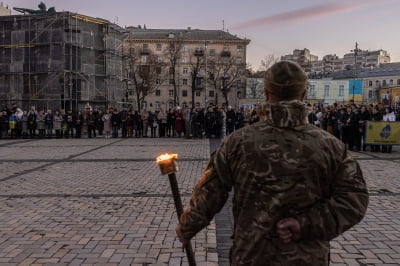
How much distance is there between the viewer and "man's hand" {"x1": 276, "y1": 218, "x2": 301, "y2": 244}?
2043 millimetres

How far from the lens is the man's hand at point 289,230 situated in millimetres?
2043

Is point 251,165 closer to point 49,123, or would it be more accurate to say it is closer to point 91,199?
point 91,199

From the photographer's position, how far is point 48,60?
98.5ft

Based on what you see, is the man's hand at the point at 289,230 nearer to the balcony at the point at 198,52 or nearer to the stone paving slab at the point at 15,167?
the stone paving slab at the point at 15,167

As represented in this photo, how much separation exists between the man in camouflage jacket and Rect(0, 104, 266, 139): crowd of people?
65.9 ft

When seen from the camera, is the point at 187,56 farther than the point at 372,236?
Yes

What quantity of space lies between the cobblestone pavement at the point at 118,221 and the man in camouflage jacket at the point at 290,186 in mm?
2684

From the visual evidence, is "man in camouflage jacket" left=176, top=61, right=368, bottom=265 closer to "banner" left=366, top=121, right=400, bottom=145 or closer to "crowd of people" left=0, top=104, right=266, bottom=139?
"banner" left=366, top=121, right=400, bottom=145

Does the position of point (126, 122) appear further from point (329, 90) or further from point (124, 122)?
point (329, 90)

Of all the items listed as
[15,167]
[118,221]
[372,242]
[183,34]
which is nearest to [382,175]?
[372,242]

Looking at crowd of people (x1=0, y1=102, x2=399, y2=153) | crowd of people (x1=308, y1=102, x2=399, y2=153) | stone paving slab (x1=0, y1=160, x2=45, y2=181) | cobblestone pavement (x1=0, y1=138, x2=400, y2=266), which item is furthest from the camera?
crowd of people (x1=0, y1=102, x2=399, y2=153)

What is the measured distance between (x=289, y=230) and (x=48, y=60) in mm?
30564

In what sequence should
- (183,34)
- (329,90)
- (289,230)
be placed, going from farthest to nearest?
(183,34) < (329,90) < (289,230)

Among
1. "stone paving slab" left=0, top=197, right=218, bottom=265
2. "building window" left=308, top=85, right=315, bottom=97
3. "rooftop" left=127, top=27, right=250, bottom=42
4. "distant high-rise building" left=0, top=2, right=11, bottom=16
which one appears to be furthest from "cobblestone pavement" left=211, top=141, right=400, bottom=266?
"rooftop" left=127, top=27, right=250, bottom=42
